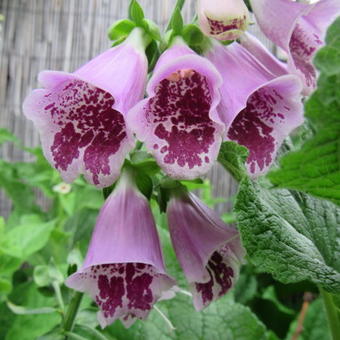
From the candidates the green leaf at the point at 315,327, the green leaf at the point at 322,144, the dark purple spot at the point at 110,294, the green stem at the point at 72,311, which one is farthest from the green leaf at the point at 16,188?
the green leaf at the point at 322,144

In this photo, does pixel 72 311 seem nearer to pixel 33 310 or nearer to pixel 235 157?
pixel 33 310

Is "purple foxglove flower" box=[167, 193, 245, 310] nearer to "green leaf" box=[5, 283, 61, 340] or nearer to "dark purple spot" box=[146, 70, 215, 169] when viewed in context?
"dark purple spot" box=[146, 70, 215, 169]

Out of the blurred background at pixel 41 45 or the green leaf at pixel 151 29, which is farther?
the blurred background at pixel 41 45

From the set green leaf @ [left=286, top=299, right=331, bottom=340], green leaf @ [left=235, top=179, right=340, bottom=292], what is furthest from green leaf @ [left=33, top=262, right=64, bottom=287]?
green leaf @ [left=286, top=299, right=331, bottom=340]

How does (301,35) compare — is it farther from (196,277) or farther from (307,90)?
(196,277)

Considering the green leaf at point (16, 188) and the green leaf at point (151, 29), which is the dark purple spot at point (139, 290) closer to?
the green leaf at point (151, 29)

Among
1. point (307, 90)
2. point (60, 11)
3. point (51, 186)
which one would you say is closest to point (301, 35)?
point (307, 90)
